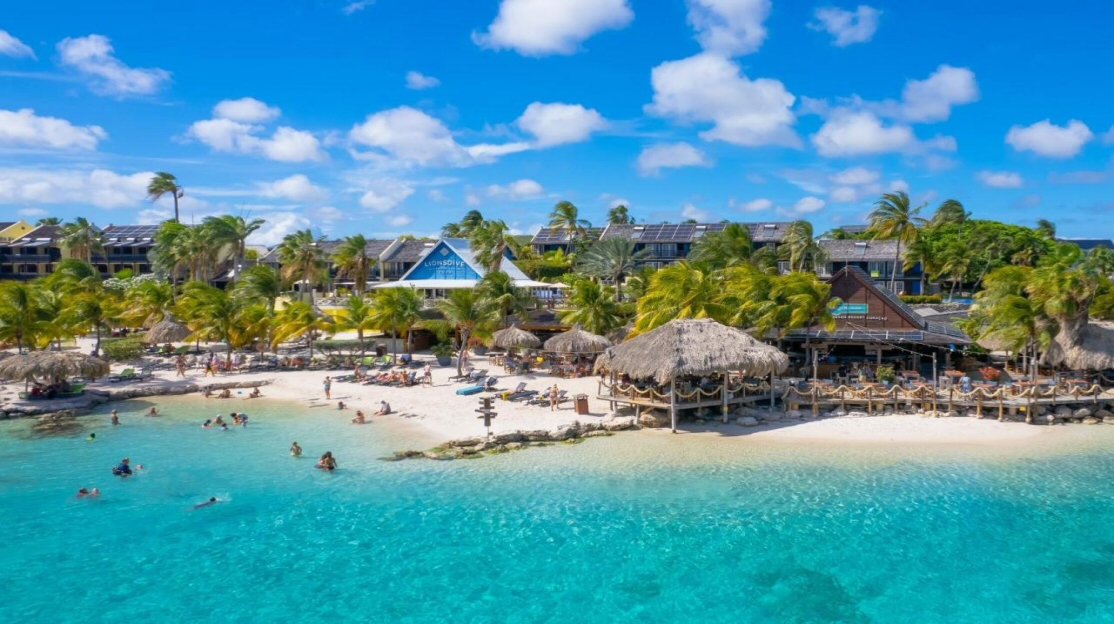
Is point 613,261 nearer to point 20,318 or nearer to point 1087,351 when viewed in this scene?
point 1087,351

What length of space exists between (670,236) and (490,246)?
26.0m

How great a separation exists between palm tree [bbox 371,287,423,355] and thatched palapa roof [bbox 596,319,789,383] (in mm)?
15302

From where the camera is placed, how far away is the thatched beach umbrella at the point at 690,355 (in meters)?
24.0

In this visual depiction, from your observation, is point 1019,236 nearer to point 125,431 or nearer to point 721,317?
point 721,317

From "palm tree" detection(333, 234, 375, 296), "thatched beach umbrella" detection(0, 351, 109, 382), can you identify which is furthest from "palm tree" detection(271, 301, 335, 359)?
"palm tree" detection(333, 234, 375, 296)

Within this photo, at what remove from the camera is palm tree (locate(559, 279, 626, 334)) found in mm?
35062

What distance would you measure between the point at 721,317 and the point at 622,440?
8110mm

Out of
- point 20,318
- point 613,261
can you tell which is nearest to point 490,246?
point 613,261

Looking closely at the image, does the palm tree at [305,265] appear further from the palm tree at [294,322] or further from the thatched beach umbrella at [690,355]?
the thatched beach umbrella at [690,355]

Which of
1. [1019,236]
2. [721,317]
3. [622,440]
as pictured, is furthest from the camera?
[1019,236]

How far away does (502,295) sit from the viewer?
37125mm

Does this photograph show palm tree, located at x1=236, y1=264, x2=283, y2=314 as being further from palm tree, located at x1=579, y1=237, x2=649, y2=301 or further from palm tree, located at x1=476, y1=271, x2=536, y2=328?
palm tree, located at x1=579, y1=237, x2=649, y2=301

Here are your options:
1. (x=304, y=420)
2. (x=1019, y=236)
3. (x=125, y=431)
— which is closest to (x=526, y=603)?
(x=304, y=420)

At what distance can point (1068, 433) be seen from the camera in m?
24.3
